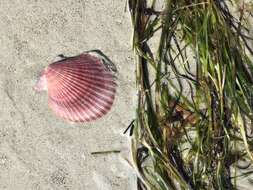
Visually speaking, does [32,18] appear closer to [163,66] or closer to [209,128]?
[163,66]

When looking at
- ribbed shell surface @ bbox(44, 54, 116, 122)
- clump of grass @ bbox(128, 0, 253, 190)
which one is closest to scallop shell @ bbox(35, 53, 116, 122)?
ribbed shell surface @ bbox(44, 54, 116, 122)

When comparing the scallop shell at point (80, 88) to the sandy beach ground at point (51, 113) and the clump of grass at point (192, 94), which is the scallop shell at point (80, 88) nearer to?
the sandy beach ground at point (51, 113)

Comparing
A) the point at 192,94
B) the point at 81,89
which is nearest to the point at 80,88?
the point at 81,89

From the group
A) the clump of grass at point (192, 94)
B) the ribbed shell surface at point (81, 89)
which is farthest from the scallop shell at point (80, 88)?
the clump of grass at point (192, 94)

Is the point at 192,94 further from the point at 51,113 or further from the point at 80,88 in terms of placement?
the point at 51,113

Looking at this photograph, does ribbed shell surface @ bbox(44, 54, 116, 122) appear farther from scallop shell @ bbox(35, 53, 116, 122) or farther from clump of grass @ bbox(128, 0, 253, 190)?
clump of grass @ bbox(128, 0, 253, 190)
